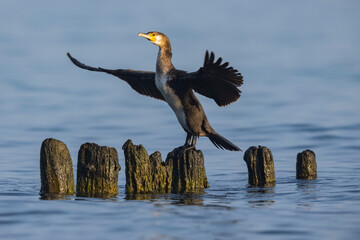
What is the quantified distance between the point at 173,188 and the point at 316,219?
2.32m

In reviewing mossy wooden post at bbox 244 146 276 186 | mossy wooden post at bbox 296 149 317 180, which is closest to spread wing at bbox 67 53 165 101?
mossy wooden post at bbox 244 146 276 186

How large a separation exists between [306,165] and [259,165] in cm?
88

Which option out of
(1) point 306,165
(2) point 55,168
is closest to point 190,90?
(1) point 306,165

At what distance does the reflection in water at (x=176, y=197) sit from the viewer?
10.0 m

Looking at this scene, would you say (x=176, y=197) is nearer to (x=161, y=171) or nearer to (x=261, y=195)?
(x=161, y=171)

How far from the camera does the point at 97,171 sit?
1028 cm

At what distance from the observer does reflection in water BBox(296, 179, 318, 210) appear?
993 cm

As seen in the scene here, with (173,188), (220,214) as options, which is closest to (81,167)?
(173,188)

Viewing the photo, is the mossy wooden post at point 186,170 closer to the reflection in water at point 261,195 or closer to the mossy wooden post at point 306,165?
the reflection in water at point 261,195

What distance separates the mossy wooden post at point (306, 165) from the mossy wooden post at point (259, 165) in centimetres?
59

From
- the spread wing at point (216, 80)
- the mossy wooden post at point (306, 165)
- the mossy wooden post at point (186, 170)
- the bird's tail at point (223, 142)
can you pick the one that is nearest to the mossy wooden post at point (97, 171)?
the mossy wooden post at point (186, 170)

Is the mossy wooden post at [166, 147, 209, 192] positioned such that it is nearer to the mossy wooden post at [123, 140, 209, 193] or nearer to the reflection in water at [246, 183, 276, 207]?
the mossy wooden post at [123, 140, 209, 193]

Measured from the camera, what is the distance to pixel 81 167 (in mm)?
10281

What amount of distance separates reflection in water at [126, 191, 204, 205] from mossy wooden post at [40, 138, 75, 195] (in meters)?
0.79
